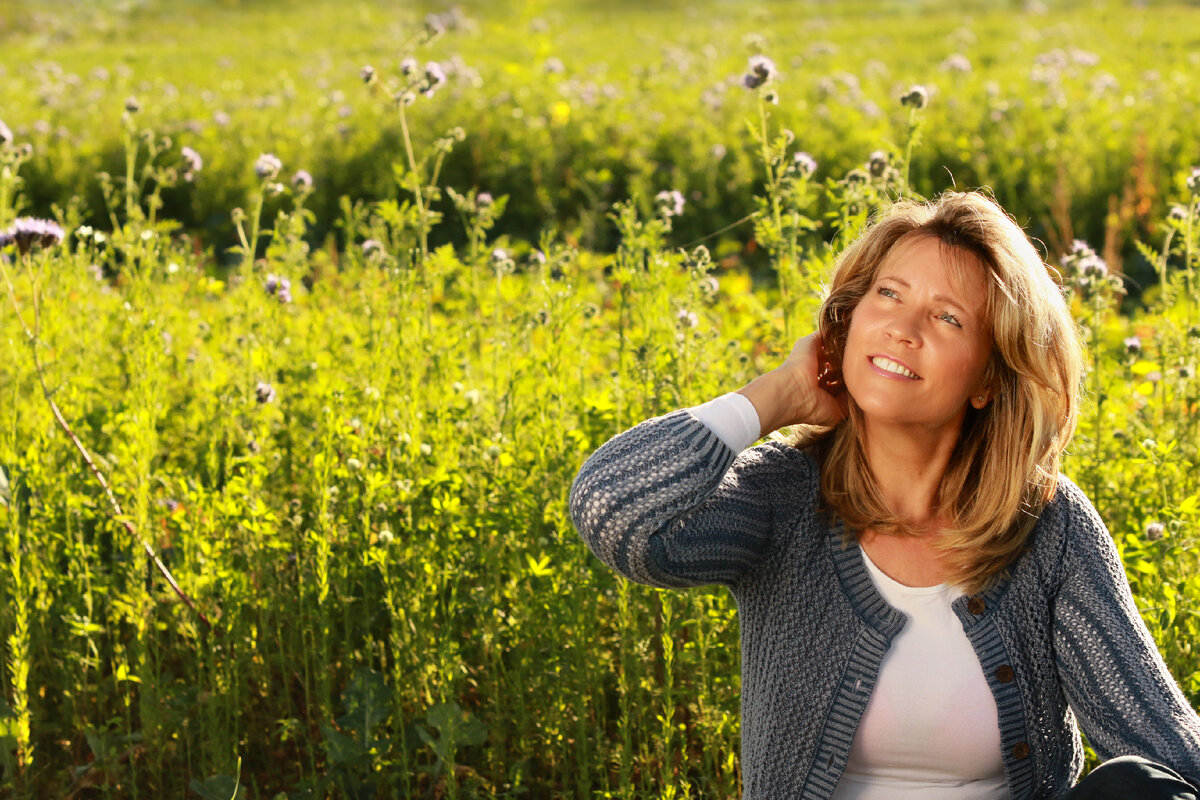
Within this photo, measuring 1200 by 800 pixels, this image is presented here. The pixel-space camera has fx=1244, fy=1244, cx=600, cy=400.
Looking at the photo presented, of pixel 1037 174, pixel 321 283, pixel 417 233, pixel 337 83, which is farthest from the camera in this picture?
pixel 337 83

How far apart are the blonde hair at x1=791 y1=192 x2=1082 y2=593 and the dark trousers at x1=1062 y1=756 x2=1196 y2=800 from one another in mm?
335

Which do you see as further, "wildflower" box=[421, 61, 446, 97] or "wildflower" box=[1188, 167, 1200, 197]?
"wildflower" box=[421, 61, 446, 97]

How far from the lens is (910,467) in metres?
2.07

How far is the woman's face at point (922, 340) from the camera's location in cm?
193

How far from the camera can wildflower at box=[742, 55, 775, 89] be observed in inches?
116

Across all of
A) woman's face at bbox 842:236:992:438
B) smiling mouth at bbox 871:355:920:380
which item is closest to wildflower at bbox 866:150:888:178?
woman's face at bbox 842:236:992:438

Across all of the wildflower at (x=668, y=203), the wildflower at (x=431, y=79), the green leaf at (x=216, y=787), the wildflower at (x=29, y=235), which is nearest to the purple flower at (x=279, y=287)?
the wildflower at (x=29, y=235)

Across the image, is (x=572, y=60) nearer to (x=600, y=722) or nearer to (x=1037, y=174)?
(x=1037, y=174)

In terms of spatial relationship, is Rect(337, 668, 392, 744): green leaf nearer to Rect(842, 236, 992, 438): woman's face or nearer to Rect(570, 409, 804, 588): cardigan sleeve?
Rect(570, 409, 804, 588): cardigan sleeve

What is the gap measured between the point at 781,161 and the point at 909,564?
3.87 ft

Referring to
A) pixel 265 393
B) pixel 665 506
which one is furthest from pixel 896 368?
pixel 265 393

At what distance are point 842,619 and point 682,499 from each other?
34 cm

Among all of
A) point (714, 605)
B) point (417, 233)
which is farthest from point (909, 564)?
point (417, 233)

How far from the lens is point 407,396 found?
115 inches
